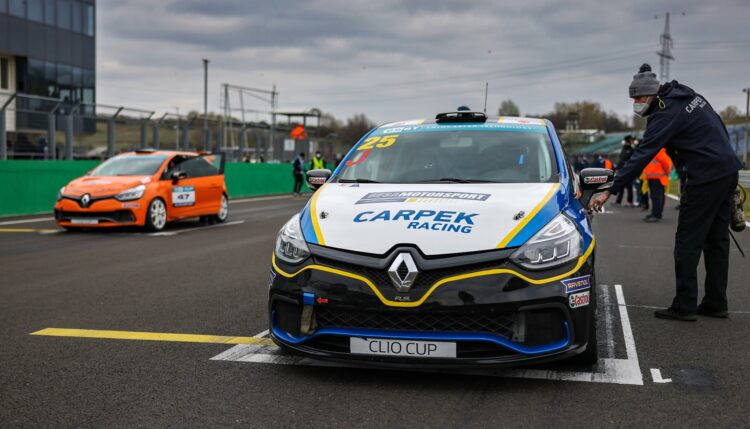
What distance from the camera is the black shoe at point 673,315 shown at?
6109mm

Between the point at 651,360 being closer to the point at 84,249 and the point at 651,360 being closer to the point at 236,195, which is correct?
the point at 84,249

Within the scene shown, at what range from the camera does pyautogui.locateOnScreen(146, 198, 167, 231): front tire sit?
1388 cm

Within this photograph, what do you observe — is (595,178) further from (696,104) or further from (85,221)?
(85,221)

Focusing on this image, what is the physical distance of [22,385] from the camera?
4.38 meters

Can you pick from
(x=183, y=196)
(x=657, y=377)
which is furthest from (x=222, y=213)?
(x=657, y=377)

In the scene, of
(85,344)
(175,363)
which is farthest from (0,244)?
(175,363)

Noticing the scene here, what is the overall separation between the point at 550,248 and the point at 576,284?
232mm

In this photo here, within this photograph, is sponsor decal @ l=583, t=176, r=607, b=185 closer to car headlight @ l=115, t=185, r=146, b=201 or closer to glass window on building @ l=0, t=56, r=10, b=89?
car headlight @ l=115, t=185, r=146, b=201

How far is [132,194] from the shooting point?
13.7m

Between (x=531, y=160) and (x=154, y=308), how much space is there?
338 centimetres

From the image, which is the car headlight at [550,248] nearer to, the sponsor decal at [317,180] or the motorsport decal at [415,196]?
the motorsport decal at [415,196]

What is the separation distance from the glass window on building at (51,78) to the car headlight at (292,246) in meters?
45.2

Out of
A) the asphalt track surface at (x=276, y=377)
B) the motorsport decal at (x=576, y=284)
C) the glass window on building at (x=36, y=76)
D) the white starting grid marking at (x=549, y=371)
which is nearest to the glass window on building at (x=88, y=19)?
the glass window on building at (x=36, y=76)

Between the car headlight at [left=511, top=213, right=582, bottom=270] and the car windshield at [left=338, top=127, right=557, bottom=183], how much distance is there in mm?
885
